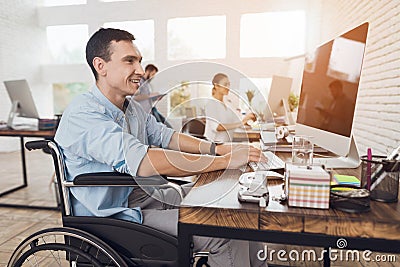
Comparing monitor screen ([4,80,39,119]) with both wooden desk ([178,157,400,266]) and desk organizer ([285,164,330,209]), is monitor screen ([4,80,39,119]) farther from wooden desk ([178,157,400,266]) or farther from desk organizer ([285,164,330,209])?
desk organizer ([285,164,330,209])

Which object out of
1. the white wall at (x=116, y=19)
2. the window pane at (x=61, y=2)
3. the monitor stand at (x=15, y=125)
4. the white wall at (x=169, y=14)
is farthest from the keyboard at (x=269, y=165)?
the window pane at (x=61, y=2)

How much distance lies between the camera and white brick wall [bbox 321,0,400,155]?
236 cm

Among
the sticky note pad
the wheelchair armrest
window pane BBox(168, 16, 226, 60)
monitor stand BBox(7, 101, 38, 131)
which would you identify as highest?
window pane BBox(168, 16, 226, 60)

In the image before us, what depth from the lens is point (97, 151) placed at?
1139 millimetres

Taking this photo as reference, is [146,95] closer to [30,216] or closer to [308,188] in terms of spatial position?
[30,216]

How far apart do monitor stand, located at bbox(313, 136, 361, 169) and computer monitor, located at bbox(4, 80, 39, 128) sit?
113 inches

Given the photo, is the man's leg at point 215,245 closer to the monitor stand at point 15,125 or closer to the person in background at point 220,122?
the person in background at point 220,122

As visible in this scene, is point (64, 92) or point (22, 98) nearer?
point (22, 98)

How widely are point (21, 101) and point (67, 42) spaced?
507 centimetres

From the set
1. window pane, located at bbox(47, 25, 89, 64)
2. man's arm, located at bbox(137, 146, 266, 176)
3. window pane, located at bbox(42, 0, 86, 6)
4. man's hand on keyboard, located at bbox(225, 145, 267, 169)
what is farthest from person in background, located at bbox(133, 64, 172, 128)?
window pane, located at bbox(42, 0, 86, 6)

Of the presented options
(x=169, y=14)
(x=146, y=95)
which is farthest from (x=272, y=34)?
(x=146, y=95)

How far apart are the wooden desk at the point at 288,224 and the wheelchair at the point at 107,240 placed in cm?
30

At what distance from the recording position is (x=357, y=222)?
71cm

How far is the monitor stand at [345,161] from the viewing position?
123cm
